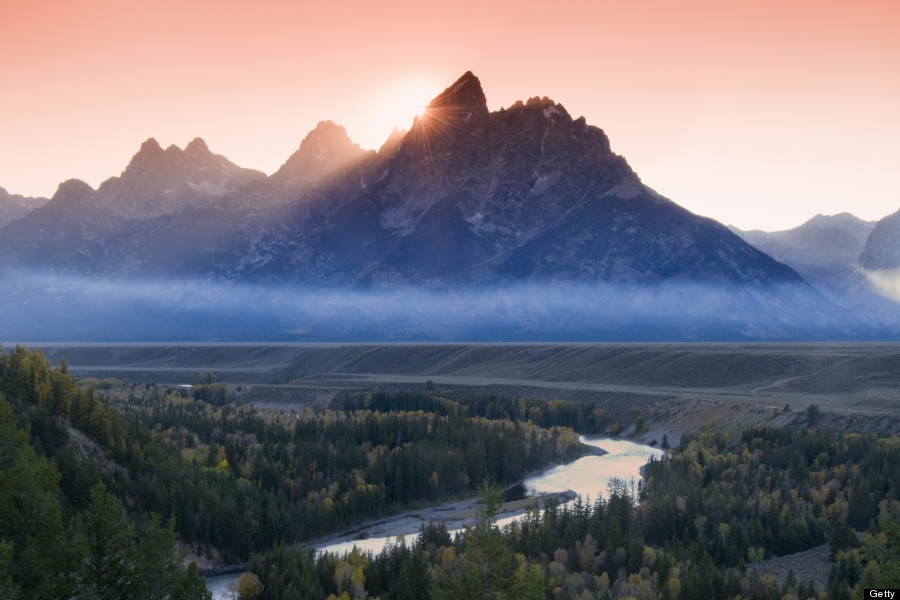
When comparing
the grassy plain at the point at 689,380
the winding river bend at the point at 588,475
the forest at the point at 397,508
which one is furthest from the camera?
the grassy plain at the point at 689,380

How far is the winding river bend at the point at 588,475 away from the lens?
75625mm

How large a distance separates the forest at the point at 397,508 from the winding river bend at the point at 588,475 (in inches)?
116

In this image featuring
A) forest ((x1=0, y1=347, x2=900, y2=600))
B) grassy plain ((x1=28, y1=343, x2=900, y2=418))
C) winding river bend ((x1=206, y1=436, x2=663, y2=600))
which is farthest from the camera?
grassy plain ((x1=28, y1=343, x2=900, y2=418))

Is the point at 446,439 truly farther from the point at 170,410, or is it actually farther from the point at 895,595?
the point at 895,595

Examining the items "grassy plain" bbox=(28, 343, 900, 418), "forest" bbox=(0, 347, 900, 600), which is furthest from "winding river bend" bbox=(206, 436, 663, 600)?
"grassy plain" bbox=(28, 343, 900, 418)

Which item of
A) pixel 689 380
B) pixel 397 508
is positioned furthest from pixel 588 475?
pixel 689 380

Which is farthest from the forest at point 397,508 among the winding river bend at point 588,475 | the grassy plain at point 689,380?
the grassy plain at point 689,380

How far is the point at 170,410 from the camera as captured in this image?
125688 mm

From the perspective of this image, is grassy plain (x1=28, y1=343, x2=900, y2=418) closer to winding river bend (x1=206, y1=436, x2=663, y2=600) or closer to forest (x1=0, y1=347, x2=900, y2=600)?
winding river bend (x1=206, y1=436, x2=663, y2=600)

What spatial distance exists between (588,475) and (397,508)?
2459 cm

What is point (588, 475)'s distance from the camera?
98.7 m

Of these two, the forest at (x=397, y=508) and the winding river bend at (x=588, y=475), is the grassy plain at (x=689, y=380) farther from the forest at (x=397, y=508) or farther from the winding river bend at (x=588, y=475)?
the forest at (x=397, y=508)

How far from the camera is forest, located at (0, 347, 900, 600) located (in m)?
47.2

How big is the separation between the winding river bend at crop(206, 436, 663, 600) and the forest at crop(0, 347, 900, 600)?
2943 mm
